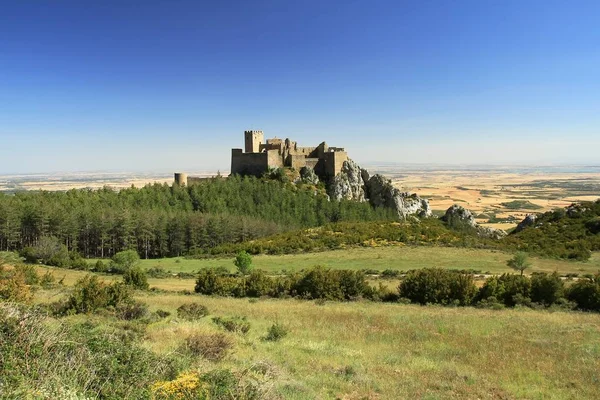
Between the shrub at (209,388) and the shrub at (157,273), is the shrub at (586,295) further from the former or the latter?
the shrub at (157,273)

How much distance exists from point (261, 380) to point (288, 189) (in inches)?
2806

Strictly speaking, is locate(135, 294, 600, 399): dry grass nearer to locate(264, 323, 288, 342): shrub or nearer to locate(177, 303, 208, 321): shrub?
locate(264, 323, 288, 342): shrub

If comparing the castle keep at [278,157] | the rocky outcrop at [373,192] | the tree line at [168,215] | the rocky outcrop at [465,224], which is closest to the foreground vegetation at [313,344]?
the tree line at [168,215]

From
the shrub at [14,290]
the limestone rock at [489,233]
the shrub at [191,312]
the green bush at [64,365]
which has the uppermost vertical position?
the green bush at [64,365]

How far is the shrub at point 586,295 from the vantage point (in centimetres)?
2361

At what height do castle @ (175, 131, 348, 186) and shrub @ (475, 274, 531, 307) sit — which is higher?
castle @ (175, 131, 348, 186)

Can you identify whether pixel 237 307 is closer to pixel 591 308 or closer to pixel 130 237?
pixel 591 308

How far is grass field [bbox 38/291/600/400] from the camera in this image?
32.1 feet

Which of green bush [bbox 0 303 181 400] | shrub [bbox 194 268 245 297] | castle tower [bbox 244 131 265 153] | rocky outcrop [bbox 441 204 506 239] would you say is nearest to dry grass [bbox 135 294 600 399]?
green bush [bbox 0 303 181 400]

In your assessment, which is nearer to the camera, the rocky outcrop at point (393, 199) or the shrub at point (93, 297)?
the shrub at point (93, 297)

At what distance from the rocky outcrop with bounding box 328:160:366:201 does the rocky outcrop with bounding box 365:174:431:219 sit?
7.29ft

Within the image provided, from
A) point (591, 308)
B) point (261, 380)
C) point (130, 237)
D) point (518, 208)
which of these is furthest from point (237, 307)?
point (518, 208)

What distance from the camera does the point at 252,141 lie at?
89625 millimetres

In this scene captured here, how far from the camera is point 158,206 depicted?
2842 inches
